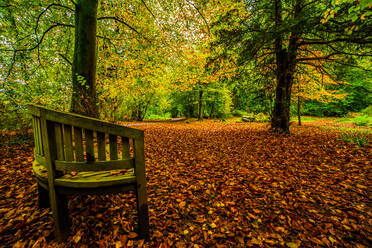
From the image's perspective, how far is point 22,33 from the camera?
6.04 metres

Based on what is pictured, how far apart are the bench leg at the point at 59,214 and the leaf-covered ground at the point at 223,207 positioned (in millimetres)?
125

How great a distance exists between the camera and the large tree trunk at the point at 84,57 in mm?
4523

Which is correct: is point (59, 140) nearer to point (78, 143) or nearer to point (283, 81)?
point (78, 143)

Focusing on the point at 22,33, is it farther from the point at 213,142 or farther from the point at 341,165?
the point at 341,165

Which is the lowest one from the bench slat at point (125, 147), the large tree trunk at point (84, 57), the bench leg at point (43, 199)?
the bench leg at point (43, 199)

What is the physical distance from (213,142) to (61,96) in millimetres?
6656

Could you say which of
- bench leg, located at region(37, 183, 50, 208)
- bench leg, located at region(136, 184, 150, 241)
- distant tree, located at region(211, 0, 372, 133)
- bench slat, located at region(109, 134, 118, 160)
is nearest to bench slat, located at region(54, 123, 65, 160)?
bench slat, located at region(109, 134, 118, 160)

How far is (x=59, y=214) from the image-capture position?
1.75 meters

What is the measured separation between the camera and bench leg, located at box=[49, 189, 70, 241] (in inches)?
68.0

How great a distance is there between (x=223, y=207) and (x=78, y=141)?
2531 mm

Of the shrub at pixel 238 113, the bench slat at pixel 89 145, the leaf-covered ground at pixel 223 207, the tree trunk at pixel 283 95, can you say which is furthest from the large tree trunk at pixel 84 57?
the shrub at pixel 238 113

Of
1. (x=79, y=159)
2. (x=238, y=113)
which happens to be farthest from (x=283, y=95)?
(x=238, y=113)

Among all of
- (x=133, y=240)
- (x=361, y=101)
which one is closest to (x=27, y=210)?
(x=133, y=240)

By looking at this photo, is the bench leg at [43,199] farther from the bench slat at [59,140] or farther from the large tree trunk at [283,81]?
the large tree trunk at [283,81]
